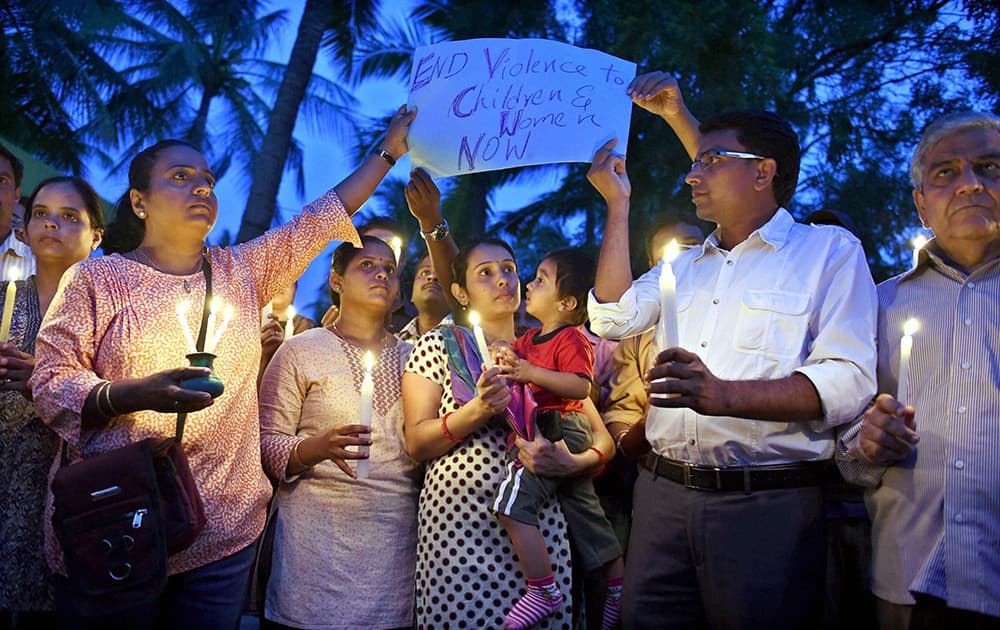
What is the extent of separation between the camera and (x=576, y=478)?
11.9 feet

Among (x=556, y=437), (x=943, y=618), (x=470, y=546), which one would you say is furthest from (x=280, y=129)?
(x=943, y=618)

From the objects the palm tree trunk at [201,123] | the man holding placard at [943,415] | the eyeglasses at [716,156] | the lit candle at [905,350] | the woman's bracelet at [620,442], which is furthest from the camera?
the palm tree trunk at [201,123]

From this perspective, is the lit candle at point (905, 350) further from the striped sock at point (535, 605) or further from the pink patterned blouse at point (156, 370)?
the pink patterned blouse at point (156, 370)

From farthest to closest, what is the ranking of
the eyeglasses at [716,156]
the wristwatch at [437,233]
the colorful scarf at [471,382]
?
the wristwatch at [437,233] < the colorful scarf at [471,382] < the eyeglasses at [716,156]

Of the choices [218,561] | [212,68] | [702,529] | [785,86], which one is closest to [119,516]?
[218,561]

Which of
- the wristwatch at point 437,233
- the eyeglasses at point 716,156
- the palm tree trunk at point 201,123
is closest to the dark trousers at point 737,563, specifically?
the eyeglasses at point 716,156

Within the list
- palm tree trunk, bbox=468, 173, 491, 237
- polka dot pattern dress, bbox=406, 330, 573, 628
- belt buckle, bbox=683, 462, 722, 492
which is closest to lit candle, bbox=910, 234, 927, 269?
belt buckle, bbox=683, 462, 722, 492

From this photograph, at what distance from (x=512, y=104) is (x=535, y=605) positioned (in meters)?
1.97

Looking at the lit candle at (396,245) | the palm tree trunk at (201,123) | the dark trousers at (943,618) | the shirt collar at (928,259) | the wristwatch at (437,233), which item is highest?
the palm tree trunk at (201,123)

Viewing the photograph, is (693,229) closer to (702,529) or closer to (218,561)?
(702,529)

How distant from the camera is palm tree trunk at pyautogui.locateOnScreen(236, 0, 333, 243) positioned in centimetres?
1160

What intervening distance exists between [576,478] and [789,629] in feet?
4.09

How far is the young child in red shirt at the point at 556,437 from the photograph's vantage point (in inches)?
127

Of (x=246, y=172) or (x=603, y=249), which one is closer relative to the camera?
(x=603, y=249)
